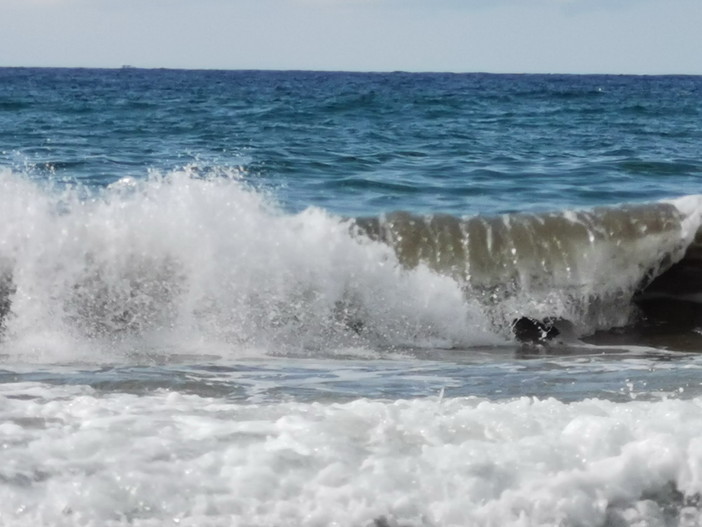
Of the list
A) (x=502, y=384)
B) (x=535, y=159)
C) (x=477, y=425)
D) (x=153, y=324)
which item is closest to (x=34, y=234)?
(x=153, y=324)

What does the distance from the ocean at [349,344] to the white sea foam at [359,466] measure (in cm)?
1

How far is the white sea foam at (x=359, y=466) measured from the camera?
150 inches

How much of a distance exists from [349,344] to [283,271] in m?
0.91

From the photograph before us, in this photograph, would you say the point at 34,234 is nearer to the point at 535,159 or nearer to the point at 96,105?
the point at 535,159

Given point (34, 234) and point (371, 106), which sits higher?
point (371, 106)

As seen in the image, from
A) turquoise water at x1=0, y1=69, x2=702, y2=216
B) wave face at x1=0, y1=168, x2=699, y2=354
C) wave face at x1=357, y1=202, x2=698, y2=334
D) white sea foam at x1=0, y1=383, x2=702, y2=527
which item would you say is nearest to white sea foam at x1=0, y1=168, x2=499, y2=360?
wave face at x1=0, y1=168, x2=699, y2=354

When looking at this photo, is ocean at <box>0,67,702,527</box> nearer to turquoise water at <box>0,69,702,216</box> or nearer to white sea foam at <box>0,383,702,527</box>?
white sea foam at <box>0,383,702,527</box>

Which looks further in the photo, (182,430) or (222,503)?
(182,430)

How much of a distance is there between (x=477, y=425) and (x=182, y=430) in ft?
3.68

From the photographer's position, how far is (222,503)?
3.83m

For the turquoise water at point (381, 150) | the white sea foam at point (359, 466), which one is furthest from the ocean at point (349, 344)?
the turquoise water at point (381, 150)

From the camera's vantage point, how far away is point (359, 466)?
406cm

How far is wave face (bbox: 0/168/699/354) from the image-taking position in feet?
23.9

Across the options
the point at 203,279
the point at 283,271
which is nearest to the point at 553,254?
the point at 283,271
